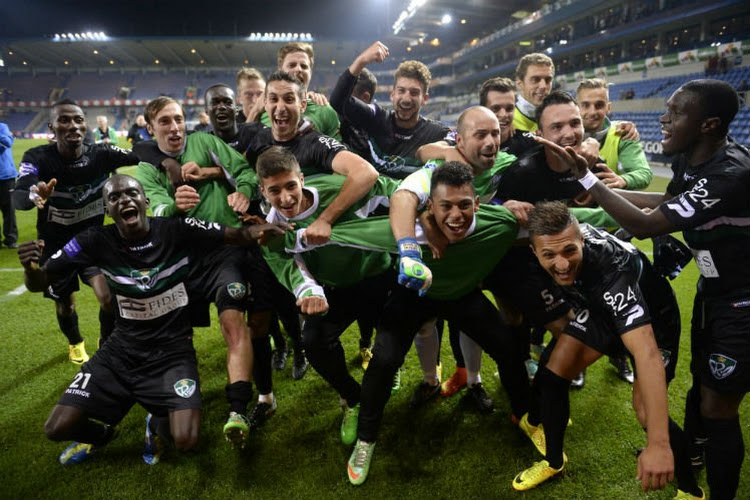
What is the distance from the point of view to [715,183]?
2.02m

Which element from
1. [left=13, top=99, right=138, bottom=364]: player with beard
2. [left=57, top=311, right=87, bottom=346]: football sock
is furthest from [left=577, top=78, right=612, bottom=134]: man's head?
[left=57, top=311, right=87, bottom=346]: football sock

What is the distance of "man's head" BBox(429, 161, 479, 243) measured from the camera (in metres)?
2.47

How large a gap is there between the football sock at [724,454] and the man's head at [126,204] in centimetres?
358

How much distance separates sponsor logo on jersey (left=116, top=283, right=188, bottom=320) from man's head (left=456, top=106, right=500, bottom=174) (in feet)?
7.45

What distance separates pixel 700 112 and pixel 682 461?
1.87 meters

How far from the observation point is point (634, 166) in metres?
3.53

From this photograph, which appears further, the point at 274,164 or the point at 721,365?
the point at 274,164

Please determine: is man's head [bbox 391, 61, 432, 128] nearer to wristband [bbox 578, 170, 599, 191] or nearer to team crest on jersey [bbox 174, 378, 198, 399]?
wristband [bbox 578, 170, 599, 191]

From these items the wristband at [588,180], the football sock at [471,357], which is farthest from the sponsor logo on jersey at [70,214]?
the wristband at [588,180]

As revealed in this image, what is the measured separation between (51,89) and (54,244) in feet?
167

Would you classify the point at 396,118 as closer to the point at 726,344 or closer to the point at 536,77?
the point at 536,77

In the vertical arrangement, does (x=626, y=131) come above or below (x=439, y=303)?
above

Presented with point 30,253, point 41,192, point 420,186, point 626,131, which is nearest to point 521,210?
point 420,186

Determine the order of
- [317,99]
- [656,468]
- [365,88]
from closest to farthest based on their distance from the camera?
1. [656,468]
2. [317,99]
3. [365,88]
